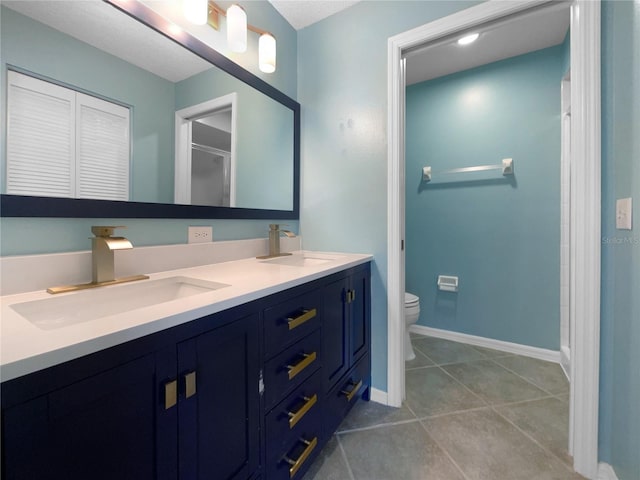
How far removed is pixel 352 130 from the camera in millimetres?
1700

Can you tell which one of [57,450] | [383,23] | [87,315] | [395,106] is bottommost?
[57,450]

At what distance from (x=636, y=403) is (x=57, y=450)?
157 centimetres

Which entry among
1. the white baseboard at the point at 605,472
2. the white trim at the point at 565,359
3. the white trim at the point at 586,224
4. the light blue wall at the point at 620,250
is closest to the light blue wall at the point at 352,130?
the white trim at the point at 586,224

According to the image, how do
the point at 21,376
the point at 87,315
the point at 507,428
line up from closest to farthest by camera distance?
1. the point at 21,376
2. the point at 87,315
3. the point at 507,428

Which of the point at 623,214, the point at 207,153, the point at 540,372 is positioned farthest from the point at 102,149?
the point at 540,372

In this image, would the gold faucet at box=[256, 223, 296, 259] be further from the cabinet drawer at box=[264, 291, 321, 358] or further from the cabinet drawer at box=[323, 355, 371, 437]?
the cabinet drawer at box=[323, 355, 371, 437]

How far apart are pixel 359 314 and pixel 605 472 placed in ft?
3.77

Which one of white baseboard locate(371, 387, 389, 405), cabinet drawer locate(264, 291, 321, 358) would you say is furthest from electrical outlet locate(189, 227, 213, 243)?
white baseboard locate(371, 387, 389, 405)

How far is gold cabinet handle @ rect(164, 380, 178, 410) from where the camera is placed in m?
0.59

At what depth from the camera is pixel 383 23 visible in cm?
160

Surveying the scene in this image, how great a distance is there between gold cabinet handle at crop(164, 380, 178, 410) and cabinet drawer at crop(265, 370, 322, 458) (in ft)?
1.21

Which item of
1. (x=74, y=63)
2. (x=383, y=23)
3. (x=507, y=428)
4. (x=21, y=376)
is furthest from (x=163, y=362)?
(x=383, y=23)

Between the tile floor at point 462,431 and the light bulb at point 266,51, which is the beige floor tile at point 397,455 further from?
the light bulb at point 266,51

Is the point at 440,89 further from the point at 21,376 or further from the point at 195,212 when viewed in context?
the point at 21,376
